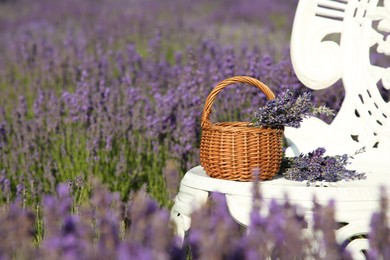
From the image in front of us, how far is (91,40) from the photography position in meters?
6.71

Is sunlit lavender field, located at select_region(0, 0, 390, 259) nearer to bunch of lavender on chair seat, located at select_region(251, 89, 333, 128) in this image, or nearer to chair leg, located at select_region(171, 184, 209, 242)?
chair leg, located at select_region(171, 184, 209, 242)

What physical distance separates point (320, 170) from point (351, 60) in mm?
750

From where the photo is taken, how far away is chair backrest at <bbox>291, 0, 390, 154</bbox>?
2984 mm

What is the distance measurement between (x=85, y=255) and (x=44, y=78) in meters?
3.90

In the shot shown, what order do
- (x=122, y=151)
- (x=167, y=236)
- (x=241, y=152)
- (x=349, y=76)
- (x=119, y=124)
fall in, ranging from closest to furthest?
(x=167, y=236), (x=241, y=152), (x=349, y=76), (x=122, y=151), (x=119, y=124)

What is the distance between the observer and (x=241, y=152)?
248cm

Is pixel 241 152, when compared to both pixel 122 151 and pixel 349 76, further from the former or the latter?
pixel 122 151

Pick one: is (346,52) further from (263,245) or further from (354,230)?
(263,245)

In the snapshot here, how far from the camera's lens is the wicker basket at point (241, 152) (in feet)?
8.14

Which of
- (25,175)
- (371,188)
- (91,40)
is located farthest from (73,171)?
(91,40)

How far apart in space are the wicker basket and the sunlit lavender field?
0.25 metres

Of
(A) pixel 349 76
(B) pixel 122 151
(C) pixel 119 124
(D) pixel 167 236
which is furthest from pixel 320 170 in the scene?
(C) pixel 119 124

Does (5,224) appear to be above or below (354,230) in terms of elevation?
above

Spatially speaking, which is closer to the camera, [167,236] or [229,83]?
[167,236]
